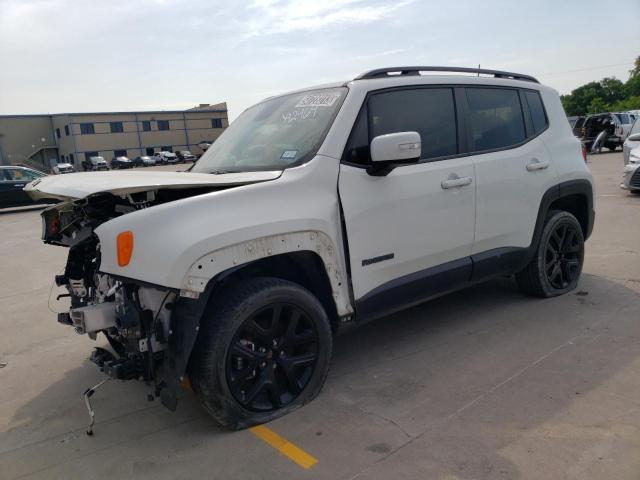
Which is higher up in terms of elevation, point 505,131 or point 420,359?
point 505,131

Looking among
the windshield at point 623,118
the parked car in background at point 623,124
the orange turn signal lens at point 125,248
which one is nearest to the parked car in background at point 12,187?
the orange turn signal lens at point 125,248

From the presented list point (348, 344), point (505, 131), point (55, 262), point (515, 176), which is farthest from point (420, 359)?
point (55, 262)

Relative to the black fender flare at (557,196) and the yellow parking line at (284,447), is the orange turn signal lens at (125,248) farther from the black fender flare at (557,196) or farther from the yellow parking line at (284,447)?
the black fender flare at (557,196)

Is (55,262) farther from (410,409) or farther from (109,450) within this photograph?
(410,409)

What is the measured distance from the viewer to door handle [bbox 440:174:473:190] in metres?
3.69

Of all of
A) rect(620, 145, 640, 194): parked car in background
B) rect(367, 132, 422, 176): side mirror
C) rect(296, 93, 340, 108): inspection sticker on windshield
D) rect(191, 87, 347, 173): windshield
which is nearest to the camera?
rect(367, 132, 422, 176): side mirror

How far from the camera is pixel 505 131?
4320mm

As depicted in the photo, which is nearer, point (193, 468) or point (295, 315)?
point (193, 468)

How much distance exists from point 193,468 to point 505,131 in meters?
3.38

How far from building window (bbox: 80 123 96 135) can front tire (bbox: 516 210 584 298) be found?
70.5m

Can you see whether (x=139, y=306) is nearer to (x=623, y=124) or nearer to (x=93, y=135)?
(x=623, y=124)

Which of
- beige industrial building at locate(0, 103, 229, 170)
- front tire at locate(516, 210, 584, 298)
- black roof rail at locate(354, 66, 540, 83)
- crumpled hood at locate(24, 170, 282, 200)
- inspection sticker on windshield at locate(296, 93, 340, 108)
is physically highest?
beige industrial building at locate(0, 103, 229, 170)

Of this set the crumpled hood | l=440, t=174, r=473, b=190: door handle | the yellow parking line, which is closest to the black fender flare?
l=440, t=174, r=473, b=190: door handle

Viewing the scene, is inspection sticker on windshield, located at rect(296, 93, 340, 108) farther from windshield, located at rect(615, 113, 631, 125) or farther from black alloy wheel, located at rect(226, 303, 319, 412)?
windshield, located at rect(615, 113, 631, 125)
